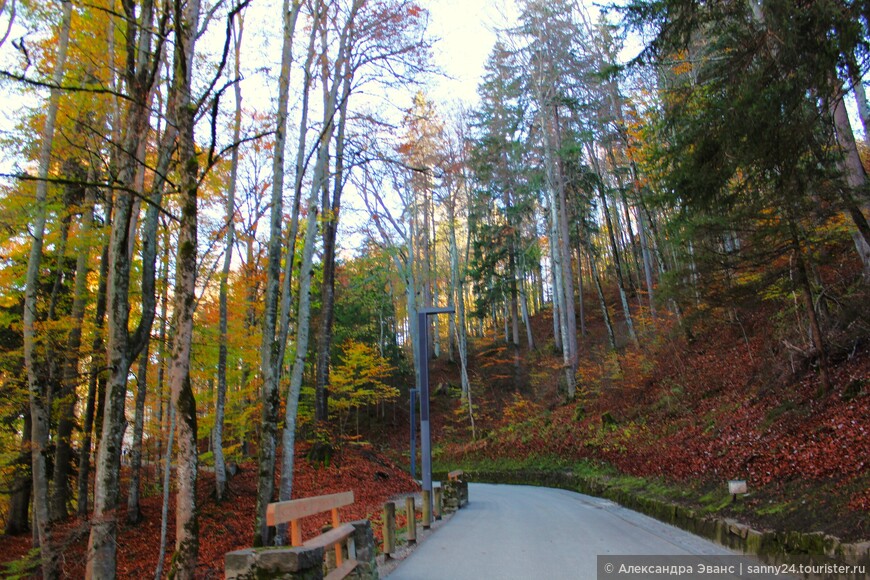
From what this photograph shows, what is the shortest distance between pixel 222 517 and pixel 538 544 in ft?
28.8

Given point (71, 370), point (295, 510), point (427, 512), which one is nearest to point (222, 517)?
point (71, 370)

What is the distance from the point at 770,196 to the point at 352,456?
613 inches

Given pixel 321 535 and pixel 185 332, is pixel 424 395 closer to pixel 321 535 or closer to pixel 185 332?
pixel 185 332

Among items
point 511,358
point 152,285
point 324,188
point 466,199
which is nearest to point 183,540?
point 152,285

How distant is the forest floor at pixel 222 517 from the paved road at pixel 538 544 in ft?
11.6

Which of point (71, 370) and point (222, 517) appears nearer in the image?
point (71, 370)

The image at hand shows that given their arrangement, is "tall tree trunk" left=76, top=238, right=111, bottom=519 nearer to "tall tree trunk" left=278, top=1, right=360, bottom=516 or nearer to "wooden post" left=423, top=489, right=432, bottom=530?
"tall tree trunk" left=278, top=1, right=360, bottom=516

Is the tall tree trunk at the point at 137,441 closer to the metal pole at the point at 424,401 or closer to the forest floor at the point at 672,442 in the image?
the forest floor at the point at 672,442

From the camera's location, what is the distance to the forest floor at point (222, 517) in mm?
10999

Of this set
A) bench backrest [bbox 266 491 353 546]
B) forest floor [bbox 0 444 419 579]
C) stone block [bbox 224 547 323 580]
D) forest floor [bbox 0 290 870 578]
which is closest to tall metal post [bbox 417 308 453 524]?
forest floor [bbox 0 290 870 578]

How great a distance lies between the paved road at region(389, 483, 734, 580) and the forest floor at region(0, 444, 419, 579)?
11.6 feet

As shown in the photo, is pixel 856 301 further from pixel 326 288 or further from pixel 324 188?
pixel 326 288

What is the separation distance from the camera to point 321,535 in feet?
17.4

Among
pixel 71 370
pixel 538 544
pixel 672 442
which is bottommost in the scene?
pixel 538 544
